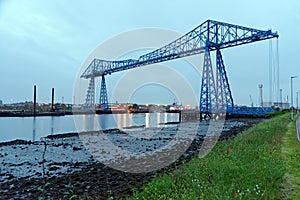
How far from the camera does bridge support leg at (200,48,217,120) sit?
154 feet

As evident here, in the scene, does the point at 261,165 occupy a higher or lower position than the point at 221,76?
lower

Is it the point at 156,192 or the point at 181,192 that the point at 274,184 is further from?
the point at 156,192

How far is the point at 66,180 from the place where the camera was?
28.6 feet

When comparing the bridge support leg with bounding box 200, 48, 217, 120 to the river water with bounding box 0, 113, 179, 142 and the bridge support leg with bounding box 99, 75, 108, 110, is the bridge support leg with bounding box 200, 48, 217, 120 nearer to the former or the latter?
the river water with bounding box 0, 113, 179, 142

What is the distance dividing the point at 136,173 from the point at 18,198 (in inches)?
150

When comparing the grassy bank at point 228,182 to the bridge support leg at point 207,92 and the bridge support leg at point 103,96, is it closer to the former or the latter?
the bridge support leg at point 207,92

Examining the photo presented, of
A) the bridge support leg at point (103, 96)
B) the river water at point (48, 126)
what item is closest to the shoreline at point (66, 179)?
the river water at point (48, 126)

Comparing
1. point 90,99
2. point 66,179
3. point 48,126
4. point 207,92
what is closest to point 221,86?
point 207,92

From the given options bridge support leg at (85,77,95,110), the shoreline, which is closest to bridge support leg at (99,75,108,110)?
bridge support leg at (85,77,95,110)

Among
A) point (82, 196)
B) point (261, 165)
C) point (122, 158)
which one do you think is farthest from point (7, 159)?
point (261, 165)

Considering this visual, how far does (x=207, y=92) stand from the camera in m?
A: 47.1

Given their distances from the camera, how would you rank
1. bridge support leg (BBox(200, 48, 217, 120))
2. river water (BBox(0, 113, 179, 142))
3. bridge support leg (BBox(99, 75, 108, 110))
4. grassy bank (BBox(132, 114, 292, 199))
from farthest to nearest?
bridge support leg (BBox(99, 75, 108, 110)) → bridge support leg (BBox(200, 48, 217, 120)) → river water (BBox(0, 113, 179, 142)) → grassy bank (BBox(132, 114, 292, 199))

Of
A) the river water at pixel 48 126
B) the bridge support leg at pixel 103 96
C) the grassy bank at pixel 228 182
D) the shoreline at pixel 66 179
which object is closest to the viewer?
the grassy bank at pixel 228 182

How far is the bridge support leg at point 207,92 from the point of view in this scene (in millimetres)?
46844
